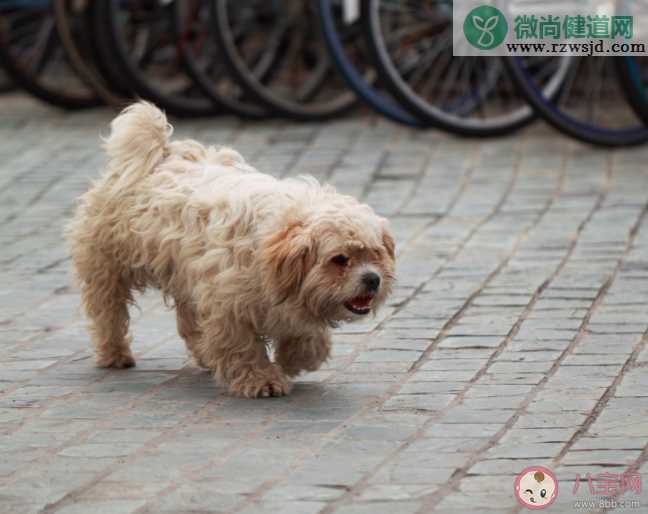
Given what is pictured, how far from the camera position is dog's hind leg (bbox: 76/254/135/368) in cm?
584

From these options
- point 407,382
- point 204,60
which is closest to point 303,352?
point 407,382

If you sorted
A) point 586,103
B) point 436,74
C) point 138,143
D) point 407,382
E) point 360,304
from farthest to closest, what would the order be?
point 586,103 → point 436,74 → point 138,143 → point 407,382 → point 360,304

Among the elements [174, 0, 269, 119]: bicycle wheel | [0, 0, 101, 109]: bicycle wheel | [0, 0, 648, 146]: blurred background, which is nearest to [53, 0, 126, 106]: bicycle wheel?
[0, 0, 648, 146]: blurred background

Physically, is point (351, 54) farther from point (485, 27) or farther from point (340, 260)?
point (340, 260)

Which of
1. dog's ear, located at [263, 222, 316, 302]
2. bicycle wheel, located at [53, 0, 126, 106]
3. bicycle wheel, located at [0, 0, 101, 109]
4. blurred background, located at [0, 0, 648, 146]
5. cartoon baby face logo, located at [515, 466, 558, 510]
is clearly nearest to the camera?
cartoon baby face logo, located at [515, 466, 558, 510]

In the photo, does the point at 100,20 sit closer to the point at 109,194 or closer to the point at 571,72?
the point at 571,72

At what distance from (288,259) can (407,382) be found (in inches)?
30.5

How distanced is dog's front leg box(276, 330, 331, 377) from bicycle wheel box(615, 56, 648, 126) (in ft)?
14.0

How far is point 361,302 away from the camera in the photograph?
5113mm

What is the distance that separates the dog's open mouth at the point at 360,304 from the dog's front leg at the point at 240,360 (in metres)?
0.45

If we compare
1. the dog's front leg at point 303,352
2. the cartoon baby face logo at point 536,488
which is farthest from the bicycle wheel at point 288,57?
the cartoon baby face logo at point 536,488

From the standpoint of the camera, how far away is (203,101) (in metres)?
11.5

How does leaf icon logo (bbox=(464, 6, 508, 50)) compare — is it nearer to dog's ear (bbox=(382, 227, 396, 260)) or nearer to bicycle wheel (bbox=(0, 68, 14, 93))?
dog's ear (bbox=(382, 227, 396, 260))

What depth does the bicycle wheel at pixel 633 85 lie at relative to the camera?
906 centimetres
